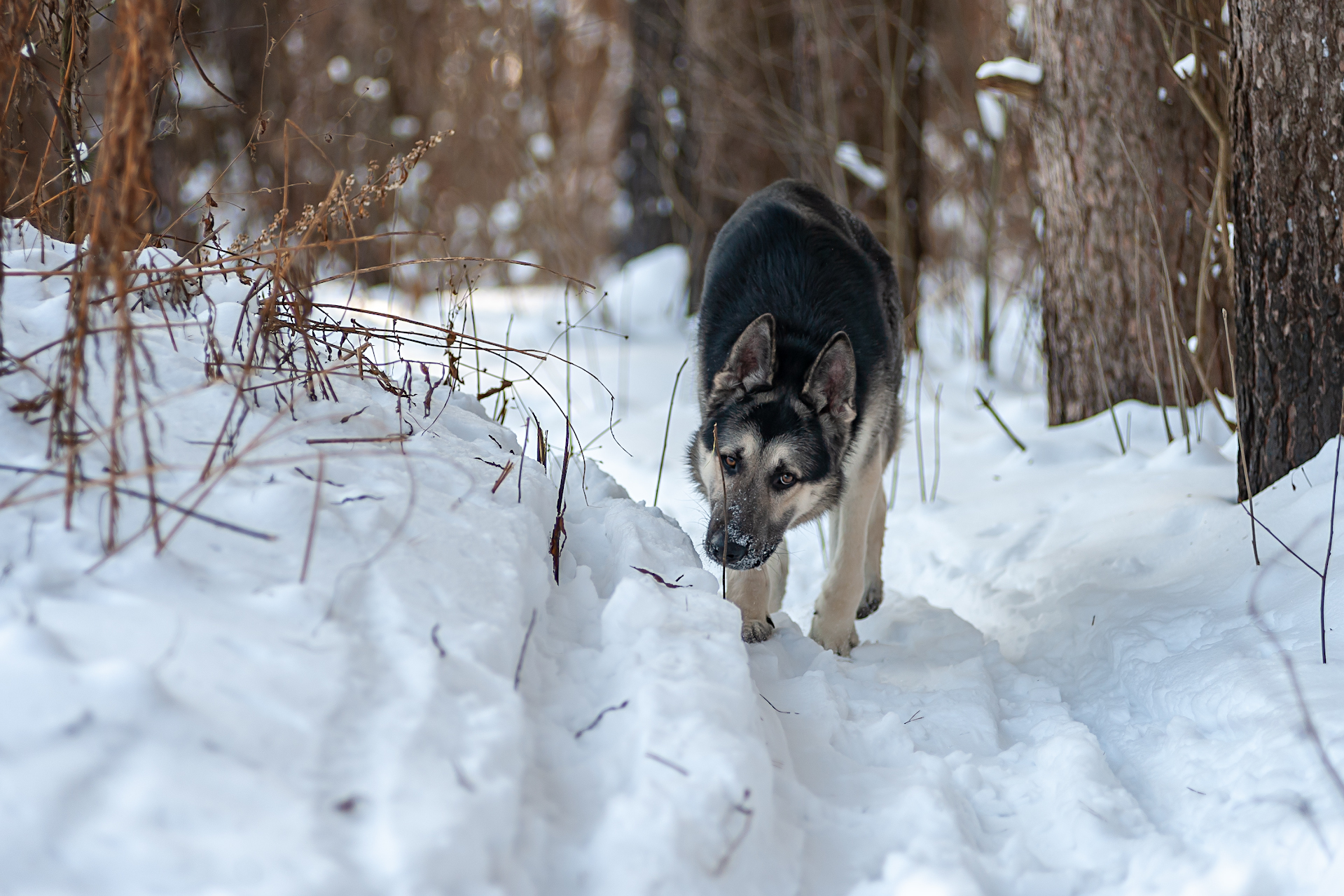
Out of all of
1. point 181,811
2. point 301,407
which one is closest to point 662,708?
point 181,811

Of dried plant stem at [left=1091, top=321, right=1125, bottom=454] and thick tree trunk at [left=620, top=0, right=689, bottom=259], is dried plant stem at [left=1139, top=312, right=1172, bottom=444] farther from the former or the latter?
thick tree trunk at [left=620, top=0, right=689, bottom=259]

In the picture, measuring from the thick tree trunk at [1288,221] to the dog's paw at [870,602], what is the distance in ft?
4.97

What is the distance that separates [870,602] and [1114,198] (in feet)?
9.96

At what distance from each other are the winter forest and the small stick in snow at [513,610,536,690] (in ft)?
0.06

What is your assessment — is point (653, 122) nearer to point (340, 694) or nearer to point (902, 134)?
point (902, 134)

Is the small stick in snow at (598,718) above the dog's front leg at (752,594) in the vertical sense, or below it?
above

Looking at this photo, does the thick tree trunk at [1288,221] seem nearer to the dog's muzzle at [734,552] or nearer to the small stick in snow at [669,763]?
the dog's muzzle at [734,552]

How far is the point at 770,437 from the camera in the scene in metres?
3.43

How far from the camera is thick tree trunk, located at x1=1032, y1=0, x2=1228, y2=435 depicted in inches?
213

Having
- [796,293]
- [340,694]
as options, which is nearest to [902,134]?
[796,293]

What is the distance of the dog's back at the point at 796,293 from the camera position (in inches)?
149

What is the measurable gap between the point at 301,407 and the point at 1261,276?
A: 327 centimetres

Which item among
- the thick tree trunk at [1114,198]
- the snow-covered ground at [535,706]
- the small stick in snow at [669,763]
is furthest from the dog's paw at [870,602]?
the small stick in snow at [669,763]

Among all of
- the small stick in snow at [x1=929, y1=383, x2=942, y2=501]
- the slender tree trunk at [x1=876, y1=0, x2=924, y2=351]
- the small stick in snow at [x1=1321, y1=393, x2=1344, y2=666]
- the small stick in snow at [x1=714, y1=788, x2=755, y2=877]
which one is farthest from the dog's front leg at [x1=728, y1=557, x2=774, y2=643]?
the slender tree trunk at [x1=876, y1=0, x2=924, y2=351]
